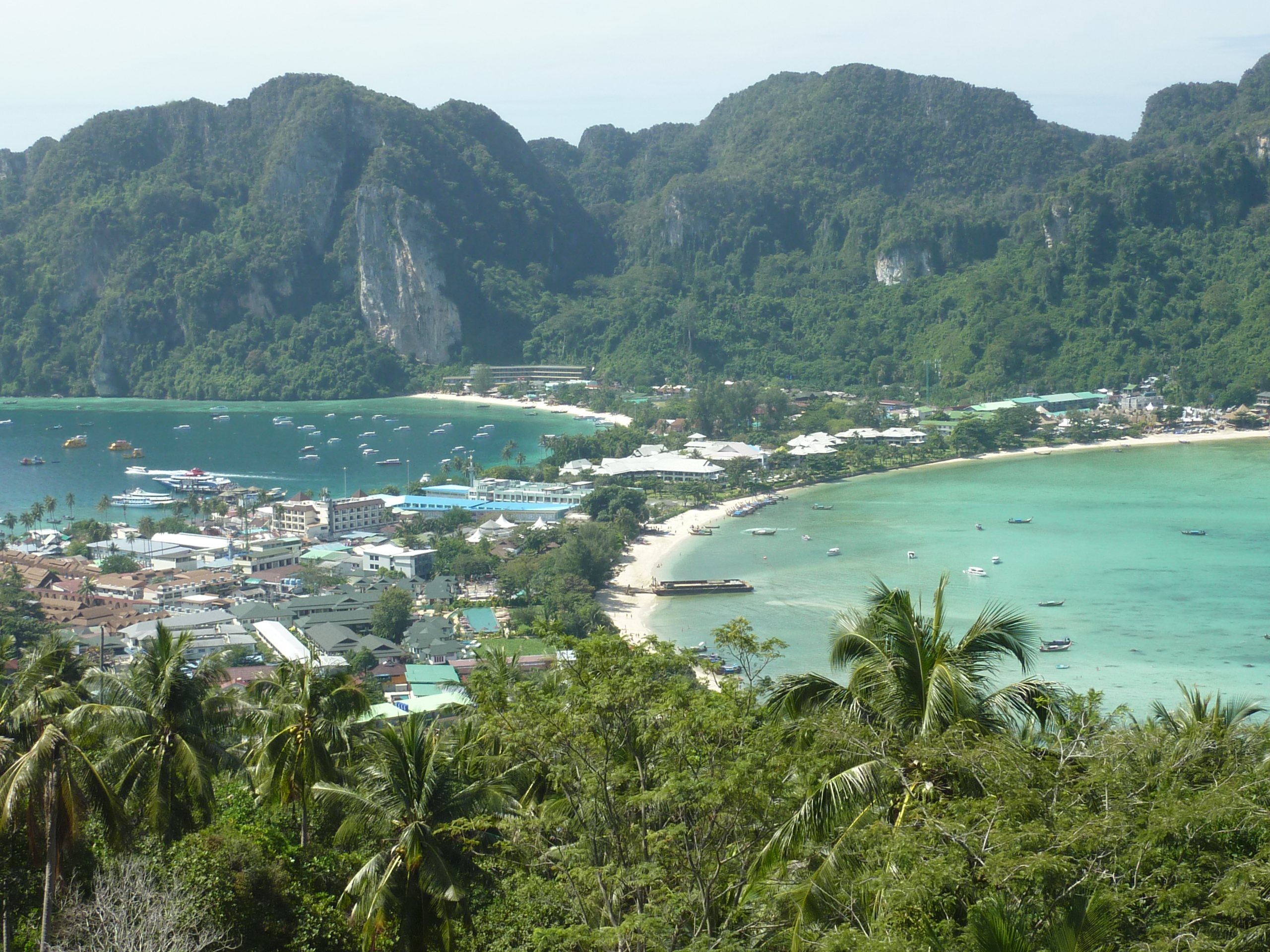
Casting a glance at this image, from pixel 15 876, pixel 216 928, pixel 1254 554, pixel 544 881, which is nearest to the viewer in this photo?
pixel 544 881

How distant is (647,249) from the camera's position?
10169 centimetres

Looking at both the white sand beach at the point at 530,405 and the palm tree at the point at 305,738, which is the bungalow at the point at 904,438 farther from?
the palm tree at the point at 305,738

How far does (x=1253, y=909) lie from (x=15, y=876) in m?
6.77

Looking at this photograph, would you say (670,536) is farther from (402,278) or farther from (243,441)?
(402,278)

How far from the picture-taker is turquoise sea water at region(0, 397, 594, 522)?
50.5 meters

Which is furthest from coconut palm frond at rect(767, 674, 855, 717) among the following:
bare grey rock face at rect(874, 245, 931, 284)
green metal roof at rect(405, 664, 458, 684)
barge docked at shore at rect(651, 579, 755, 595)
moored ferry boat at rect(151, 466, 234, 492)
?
bare grey rock face at rect(874, 245, 931, 284)

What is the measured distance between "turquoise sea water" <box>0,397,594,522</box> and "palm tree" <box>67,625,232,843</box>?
126 ft

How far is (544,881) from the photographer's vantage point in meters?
5.75

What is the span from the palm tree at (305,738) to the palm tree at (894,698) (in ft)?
11.5

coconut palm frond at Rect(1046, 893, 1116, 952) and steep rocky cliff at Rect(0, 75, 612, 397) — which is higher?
steep rocky cliff at Rect(0, 75, 612, 397)

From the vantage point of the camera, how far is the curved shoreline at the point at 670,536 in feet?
92.4

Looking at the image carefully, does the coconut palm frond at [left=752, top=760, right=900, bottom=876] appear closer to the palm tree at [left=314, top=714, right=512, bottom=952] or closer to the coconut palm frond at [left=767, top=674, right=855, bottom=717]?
the coconut palm frond at [left=767, top=674, right=855, bottom=717]

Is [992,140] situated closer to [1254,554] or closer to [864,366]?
[864,366]

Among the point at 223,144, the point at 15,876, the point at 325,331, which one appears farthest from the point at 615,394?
the point at 15,876
